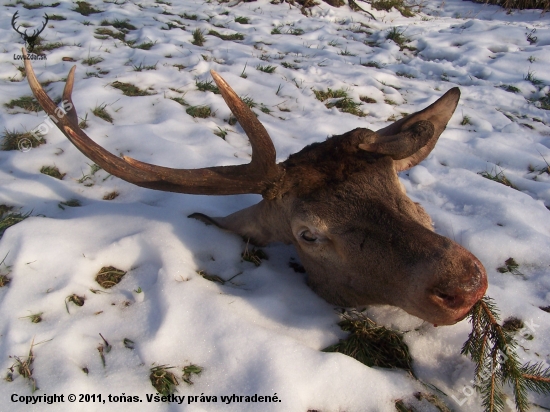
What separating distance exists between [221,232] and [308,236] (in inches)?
38.4

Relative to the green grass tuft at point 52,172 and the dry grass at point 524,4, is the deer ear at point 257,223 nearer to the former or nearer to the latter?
the green grass tuft at point 52,172

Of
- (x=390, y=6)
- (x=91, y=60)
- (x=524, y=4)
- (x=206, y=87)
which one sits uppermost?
(x=524, y=4)

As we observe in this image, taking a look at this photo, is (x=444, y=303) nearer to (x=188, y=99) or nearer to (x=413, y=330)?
(x=413, y=330)

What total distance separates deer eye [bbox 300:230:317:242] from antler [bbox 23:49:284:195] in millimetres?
453

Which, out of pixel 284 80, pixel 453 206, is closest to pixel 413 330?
pixel 453 206

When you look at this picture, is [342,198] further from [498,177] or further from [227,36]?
[227,36]

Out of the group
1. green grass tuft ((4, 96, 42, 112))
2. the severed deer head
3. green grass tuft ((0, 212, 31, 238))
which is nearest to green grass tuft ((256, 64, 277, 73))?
green grass tuft ((4, 96, 42, 112))

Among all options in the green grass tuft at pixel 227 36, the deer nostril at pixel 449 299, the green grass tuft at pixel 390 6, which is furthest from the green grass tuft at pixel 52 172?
the green grass tuft at pixel 390 6

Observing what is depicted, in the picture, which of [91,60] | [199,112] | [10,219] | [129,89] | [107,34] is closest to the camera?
[10,219]

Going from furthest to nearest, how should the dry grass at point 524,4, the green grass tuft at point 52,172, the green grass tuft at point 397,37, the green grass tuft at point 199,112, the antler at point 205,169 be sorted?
the dry grass at point 524,4 → the green grass tuft at point 397,37 → the green grass tuft at point 199,112 → the green grass tuft at point 52,172 → the antler at point 205,169

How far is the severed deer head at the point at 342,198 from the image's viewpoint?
2453mm

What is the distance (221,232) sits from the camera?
3641 mm

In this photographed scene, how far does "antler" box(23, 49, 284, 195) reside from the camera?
288 centimetres

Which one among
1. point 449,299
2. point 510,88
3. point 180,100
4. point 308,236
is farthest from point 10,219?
point 510,88
